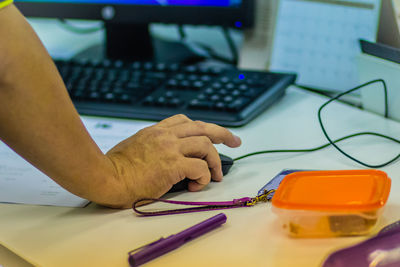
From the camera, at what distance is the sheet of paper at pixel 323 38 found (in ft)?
3.11

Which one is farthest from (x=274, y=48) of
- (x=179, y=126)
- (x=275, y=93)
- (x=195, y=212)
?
(x=195, y=212)

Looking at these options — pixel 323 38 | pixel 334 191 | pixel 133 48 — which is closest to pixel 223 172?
pixel 334 191

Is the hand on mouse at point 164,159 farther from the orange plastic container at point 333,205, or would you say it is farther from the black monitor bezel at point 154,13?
the black monitor bezel at point 154,13

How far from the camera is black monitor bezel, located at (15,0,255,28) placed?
3.29ft

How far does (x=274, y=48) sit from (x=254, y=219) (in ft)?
1.83

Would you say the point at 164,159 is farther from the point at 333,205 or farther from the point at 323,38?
the point at 323,38

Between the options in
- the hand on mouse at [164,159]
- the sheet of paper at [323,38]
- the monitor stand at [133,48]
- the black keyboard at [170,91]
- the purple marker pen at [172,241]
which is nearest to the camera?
the purple marker pen at [172,241]

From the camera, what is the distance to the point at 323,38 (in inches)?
38.6

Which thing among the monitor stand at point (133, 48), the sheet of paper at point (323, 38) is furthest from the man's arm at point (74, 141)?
the monitor stand at point (133, 48)

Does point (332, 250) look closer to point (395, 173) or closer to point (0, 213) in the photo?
point (395, 173)

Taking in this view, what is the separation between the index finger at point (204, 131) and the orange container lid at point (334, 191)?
140 millimetres

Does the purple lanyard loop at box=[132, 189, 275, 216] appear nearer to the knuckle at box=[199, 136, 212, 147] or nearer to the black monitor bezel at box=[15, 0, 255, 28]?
the knuckle at box=[199, 136, 212, 147]

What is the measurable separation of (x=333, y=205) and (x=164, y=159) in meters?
0.21

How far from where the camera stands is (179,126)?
25.7 inches
